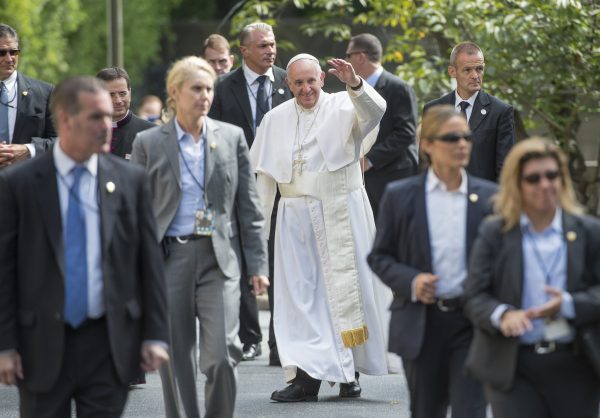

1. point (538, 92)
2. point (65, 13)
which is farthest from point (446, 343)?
point (65, 13)

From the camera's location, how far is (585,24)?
14.0 m

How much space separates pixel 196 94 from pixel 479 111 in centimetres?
335

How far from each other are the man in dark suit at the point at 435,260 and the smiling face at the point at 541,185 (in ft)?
2.05

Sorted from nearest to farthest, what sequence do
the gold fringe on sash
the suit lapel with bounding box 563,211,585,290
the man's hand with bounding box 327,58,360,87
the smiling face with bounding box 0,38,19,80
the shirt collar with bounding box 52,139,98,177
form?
the suit lapel with bounding box 563,211,585,290, the shirt collar with bounding box 52,139,98,177, the man's hand with bounding box 327,58,360,87, the gold fringe on sash, the smiling face with bounding box 0,38,19,80

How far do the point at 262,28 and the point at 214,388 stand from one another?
14.2 ft

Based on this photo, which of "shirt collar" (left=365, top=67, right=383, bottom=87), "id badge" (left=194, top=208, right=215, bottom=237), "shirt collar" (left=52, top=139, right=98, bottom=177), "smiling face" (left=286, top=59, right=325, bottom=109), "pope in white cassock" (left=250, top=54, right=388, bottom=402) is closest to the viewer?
"shirt collar" (left=52, top=139, right=98, bottom=177)

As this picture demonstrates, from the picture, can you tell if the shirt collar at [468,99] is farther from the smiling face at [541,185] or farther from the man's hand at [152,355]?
the man's hand at [152,355]

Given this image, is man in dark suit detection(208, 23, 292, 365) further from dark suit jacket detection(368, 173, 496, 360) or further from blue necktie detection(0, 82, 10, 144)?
dark suit jacket detection(368, 173, 496, 360)

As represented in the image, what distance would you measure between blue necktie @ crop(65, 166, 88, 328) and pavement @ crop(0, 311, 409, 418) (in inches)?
128

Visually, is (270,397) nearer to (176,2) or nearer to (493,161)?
(493,161)

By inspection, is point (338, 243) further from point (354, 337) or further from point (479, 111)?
point (479, 111)

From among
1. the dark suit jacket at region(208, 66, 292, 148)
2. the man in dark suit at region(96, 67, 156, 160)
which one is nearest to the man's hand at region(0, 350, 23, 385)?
the man in dark suit at region(96, 67, 156, 160)

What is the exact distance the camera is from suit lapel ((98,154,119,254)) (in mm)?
6023

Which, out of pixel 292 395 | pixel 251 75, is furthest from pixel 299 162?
pixel 251 75
